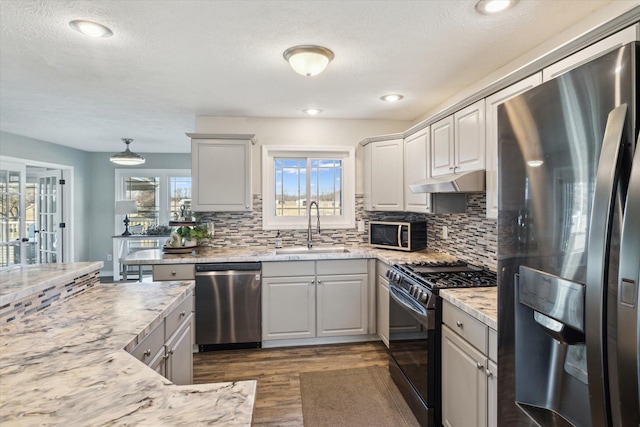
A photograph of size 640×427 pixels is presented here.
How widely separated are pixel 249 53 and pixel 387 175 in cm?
191

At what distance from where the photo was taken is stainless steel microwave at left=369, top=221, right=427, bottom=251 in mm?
3479

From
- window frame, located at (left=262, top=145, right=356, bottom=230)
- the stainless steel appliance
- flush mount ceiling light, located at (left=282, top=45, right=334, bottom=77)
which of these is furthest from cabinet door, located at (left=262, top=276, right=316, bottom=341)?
flush mount ceiling light, located at (left=282, top=45, right=334, bottom=77)

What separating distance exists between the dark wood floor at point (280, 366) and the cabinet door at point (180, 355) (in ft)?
2.00

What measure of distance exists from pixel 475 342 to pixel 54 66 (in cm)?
324

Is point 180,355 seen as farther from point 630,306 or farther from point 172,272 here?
point 630,306

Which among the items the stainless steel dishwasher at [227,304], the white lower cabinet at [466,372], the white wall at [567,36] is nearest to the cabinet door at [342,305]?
the stainless steel dishwasher at [227,304]

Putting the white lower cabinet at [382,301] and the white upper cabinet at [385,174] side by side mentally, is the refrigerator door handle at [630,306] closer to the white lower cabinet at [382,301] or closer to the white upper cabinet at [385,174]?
the white lower cabinet at [382,301]

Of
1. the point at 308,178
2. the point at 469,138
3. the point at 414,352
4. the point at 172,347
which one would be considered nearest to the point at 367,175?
the point at 308,178

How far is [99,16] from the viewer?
181 centimetres

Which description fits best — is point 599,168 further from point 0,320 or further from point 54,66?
point 54,66

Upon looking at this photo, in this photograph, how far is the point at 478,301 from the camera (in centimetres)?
179

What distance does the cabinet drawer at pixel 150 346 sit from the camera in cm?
141

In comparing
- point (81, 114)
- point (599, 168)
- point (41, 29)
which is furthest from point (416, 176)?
point (81, 114)

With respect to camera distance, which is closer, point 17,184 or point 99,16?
point 99,16
